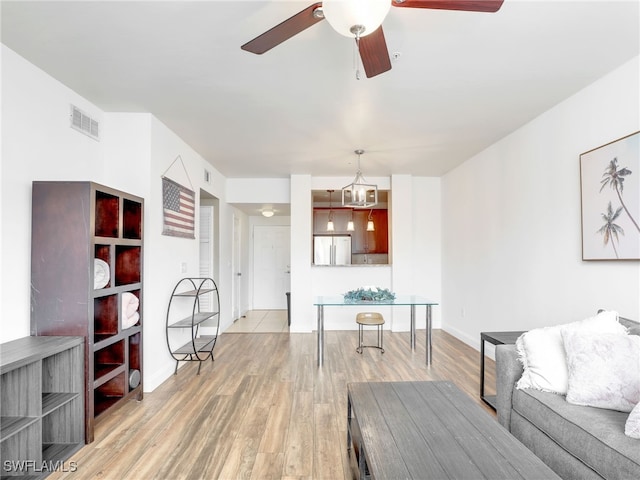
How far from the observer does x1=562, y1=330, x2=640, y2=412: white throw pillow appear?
5.38 feet

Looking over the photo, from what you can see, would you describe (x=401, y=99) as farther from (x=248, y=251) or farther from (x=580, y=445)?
(x=248, y=251)

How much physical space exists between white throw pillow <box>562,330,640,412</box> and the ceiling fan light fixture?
6.29ft

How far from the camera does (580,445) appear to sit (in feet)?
5.02

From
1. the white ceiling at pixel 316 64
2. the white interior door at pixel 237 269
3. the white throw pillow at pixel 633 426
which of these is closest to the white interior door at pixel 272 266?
the white interior door at pixel 237 269

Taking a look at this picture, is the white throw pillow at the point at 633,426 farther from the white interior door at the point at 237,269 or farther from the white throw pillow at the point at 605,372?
the white interior door at the point at 237,269

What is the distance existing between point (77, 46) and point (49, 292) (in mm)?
1548

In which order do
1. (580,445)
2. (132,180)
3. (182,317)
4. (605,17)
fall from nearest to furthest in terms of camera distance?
(580,445), (605,17), (132,180), (182,317)

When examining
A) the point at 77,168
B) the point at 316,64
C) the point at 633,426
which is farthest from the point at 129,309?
the point at 633,426

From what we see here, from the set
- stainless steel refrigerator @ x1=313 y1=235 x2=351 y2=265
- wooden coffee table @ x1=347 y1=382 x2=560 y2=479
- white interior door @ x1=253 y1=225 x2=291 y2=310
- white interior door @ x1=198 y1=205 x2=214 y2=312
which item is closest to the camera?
wooden coffee table @ x1=347 y1=382 x2=560 y2=479

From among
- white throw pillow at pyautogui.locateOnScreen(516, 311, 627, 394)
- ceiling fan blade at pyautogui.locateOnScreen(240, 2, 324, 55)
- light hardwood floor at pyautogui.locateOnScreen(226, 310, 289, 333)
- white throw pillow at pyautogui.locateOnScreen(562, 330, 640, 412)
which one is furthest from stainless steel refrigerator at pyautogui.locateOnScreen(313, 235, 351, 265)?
ceiling fan blade at pyautogui.locateOnScreen(240, 2, 324, 55)

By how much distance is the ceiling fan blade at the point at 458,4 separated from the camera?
4.57ft

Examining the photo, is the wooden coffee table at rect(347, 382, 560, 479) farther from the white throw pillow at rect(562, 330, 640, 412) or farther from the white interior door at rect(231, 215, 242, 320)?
the white interior door at rect(231, 215, 242, 320)

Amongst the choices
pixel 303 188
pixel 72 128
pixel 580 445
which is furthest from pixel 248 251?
pixel 580 445

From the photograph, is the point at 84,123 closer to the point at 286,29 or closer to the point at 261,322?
the point at 286,29
